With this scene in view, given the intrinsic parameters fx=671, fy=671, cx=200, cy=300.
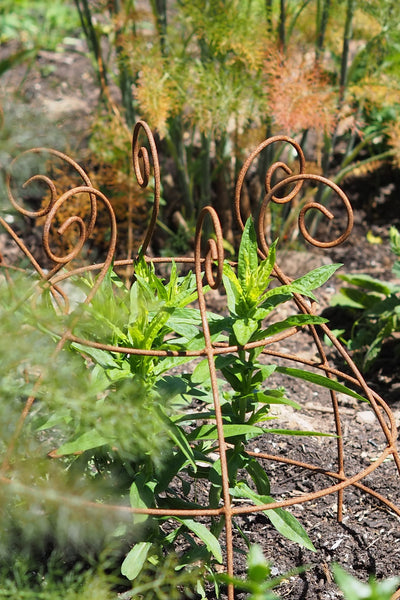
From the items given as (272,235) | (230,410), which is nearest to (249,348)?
(230,410)

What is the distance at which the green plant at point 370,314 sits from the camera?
8.93 feet

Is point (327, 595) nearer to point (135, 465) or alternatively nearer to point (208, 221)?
point (135, 465)

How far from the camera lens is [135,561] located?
135 centimetres

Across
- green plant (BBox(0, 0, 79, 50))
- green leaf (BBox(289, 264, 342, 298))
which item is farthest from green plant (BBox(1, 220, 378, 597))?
green plant (BBox(0, 0, 79, 50))

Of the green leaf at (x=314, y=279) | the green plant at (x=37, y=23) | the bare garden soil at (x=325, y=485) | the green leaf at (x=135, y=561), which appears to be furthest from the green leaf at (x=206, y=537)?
the green plant at (x=37, y=23)

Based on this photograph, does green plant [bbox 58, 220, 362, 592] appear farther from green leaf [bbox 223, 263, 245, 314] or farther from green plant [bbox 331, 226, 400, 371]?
green plant [bbox 331, 226, 400, 371]

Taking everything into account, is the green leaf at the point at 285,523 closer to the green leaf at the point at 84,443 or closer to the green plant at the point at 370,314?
the green leaf at the point at 84,443

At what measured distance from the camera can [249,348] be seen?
1.32 meters

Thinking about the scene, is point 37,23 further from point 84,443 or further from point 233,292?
point 84,443

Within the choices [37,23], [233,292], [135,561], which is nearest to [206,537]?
[135,561]

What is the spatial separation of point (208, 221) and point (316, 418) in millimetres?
1306

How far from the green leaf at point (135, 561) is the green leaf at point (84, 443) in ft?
0.90

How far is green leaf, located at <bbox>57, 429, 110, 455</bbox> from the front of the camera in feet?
4.04

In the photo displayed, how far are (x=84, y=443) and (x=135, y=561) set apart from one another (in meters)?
0.29
